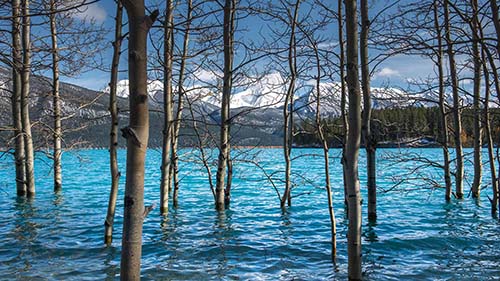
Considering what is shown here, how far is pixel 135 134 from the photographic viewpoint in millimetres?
3051

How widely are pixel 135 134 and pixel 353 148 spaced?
268 centimetres

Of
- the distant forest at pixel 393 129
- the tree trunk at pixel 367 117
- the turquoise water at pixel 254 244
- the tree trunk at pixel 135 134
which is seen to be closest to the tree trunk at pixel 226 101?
Answer: the turquoise water at pixel 254 244

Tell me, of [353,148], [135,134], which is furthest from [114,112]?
[135,134]

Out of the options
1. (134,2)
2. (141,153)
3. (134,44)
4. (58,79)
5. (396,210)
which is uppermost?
(58,79)

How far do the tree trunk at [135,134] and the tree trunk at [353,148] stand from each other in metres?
2.55

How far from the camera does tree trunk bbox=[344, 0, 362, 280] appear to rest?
Result: 15.8 feet

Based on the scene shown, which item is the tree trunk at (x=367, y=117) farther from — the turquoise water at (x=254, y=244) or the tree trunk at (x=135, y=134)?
the tree trunk at (x=135, y=134)

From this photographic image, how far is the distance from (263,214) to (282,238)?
4.37 meters

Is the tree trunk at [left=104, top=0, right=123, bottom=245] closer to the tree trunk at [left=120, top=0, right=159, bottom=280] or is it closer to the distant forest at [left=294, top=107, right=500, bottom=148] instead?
the distant forest at [left=294, top=107, right=500, bottom=148]

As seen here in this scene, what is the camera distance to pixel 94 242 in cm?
989

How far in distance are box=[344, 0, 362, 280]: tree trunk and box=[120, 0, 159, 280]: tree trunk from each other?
2.55 meters

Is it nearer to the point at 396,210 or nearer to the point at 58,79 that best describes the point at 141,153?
the point at 396,210

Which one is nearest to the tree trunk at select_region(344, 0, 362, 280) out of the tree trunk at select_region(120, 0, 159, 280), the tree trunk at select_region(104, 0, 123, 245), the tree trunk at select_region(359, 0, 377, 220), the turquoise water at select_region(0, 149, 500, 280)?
the turquoise water at select_region(0, 149, 500, 280)

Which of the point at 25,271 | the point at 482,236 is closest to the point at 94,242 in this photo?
the point at 25,271
